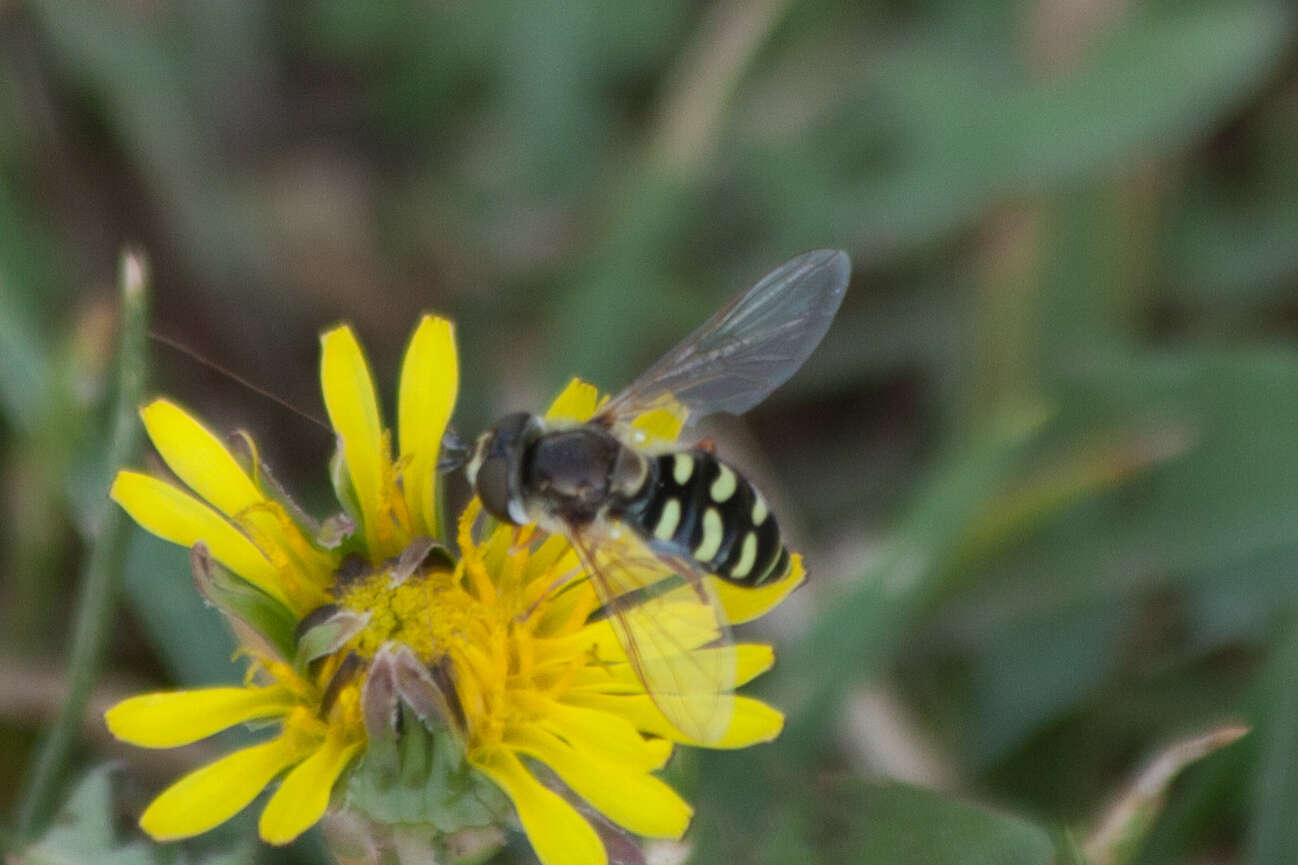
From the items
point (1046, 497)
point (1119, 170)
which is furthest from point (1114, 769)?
point (1119, 170)

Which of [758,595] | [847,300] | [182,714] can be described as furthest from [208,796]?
[847,300]

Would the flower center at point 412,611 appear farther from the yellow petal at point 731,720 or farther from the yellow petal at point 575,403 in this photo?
the yellow petal at point 575,403

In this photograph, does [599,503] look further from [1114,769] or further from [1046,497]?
[1114,769]

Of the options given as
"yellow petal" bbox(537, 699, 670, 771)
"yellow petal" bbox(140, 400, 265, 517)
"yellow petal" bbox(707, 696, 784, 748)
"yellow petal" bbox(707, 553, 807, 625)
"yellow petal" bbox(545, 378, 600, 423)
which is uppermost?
"yellow petal" bbox(140, 400, 265, 517)

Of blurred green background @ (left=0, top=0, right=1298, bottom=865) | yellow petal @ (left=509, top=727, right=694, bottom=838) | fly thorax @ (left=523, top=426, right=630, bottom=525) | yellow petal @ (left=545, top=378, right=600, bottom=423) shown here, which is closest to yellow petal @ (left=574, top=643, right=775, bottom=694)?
yellow petal @ (left=509, top=727, right=694, bottom=838)

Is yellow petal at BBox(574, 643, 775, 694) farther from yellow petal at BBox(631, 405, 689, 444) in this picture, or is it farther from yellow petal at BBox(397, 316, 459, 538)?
yellow petal at BBox(631, 405, 689, 444)
